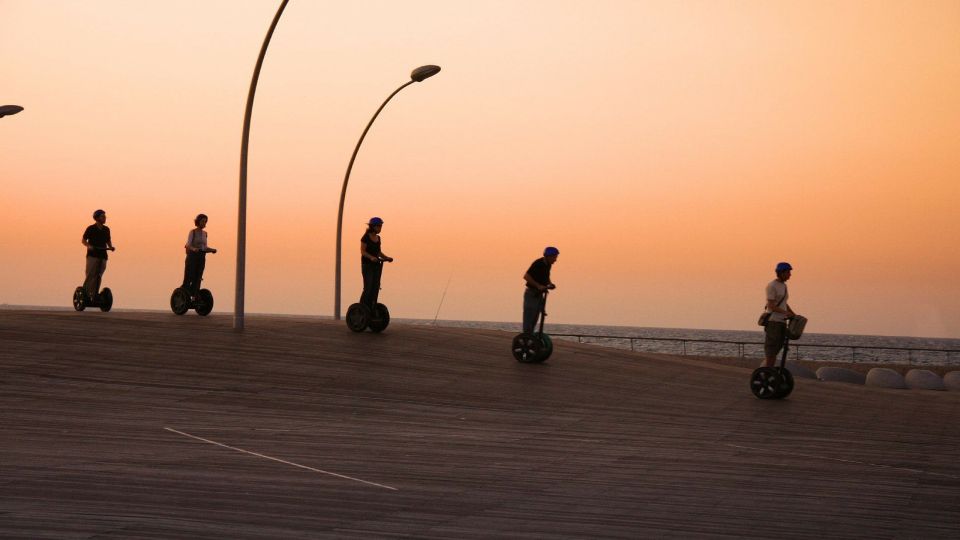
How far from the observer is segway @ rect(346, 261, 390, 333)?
2225 cm

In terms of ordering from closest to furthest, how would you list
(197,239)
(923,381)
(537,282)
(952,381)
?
1. (537,282)
2. (197,239)
3. (923,381)
4. (952,381)

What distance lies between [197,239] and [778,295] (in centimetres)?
1234

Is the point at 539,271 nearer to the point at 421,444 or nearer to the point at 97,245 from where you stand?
the point at 421,444

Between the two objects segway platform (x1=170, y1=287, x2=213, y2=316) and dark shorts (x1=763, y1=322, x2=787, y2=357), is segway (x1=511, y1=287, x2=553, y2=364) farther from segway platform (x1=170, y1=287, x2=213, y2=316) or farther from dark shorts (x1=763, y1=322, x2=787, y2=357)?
segway platform (x1=170, y1=287, x2=213, y2=316)

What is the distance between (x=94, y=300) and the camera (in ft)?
83.7

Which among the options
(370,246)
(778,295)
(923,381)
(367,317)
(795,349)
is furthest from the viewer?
(795,349)

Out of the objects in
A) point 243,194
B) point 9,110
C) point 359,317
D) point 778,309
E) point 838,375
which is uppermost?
point 9,110

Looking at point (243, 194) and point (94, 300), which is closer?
point (243, 194)

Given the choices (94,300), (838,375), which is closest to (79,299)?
(94,300)

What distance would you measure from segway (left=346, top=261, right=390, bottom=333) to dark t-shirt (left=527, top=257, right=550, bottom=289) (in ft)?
13.7

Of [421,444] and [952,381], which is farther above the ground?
[421,444]

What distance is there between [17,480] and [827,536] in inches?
231

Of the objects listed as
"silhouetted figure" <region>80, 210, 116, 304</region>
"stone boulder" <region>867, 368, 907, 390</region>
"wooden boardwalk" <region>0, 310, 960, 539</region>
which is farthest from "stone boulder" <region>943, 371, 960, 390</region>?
"silhouetted figure" <region>80, 210, 116, 304</region>

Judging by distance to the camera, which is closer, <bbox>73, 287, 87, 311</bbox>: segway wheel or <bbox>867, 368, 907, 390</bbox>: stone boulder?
<bbox>73, 287, 87, 311</bbox>: segway wheel
